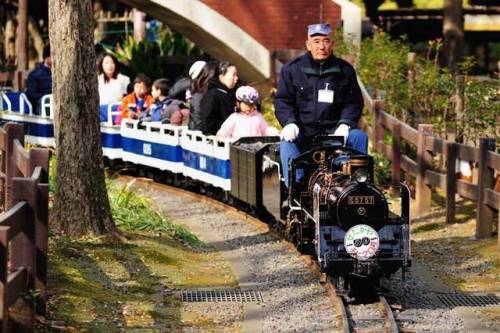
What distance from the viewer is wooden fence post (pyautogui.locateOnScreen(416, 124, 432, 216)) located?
16.3 m

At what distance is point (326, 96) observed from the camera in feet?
39.8

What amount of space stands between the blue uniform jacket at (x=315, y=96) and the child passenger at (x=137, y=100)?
28.6 feet

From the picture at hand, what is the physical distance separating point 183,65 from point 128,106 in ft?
36.5

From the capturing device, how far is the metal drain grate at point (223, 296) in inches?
429

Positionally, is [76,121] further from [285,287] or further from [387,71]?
[387,71]

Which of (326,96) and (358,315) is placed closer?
(358,315)

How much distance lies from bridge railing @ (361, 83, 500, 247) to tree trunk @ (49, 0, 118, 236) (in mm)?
4121

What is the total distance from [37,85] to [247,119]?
7450 millimetres

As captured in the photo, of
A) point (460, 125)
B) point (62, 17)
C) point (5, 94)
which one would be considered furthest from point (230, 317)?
point (5, 94)

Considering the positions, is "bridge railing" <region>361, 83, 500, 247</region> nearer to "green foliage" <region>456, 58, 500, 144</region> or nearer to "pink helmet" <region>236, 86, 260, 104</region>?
"green foliage" <region>456, 58, 500, 144</region>

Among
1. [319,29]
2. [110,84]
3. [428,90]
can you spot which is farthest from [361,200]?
[110,84]

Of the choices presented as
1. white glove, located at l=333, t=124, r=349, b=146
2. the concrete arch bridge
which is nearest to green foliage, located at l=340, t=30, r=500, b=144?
white glove, located at l=333, t=124, r=349, b=146

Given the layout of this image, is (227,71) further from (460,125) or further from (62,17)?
(62,17)

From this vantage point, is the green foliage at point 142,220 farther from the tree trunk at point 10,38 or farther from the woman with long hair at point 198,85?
the tree trunk at point 10,38
